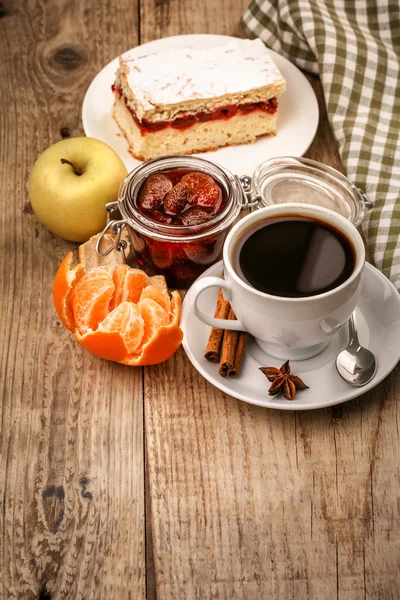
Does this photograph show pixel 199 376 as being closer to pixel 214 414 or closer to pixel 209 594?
pixel 214 414

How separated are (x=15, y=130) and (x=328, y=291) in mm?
1219

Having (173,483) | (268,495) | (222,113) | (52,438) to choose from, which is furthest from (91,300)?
(222,113)

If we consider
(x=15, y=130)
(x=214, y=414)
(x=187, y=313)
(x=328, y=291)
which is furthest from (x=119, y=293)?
(x=15, y=130)

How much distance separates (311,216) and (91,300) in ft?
1.62

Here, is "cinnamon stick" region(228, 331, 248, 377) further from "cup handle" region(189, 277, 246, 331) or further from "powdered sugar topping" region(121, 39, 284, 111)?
"powdered sugar topping" region(121, 39, 284, 111)

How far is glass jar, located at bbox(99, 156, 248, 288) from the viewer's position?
155 cm

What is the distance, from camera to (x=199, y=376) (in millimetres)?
1492

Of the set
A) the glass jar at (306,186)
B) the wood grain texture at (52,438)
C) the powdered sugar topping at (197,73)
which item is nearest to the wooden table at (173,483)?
the wood grain texture at (52,438)

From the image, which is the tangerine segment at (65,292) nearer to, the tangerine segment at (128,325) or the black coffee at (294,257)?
the tangerine segment at (128,325)

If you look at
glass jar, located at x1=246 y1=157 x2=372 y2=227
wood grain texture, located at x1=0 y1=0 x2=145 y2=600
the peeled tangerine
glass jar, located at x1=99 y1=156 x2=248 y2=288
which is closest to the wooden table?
wood grain texture, located at x1=0 y1=0 x2=145 y2=600

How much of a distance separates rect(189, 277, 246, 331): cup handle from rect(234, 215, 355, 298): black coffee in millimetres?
47

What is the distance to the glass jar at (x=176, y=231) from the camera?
1.55 m

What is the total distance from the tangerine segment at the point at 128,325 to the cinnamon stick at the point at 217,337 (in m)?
0.15

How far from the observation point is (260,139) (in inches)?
79.1
